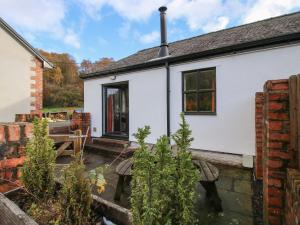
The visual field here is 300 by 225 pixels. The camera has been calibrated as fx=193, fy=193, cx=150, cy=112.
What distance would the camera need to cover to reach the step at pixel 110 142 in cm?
691

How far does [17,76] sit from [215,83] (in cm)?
739

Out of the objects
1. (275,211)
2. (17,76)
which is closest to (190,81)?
(275,211)

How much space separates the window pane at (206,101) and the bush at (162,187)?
4.06m

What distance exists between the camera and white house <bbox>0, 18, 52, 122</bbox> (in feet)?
24.1

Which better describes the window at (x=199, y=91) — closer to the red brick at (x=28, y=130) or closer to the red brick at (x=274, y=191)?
the red brick at (x=274, y=191)

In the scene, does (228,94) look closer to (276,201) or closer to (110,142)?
(276,201)

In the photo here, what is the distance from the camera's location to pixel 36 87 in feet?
26.6

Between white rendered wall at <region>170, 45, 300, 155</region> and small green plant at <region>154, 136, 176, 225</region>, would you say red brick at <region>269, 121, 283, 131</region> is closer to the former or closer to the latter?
small green plant at <region>154, 136, 176, 225</region>

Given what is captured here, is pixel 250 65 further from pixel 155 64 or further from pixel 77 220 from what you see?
pixel 77 220

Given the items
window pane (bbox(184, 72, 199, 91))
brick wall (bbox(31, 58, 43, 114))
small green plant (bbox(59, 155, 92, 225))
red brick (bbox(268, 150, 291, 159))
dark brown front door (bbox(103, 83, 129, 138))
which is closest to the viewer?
small green plant (bbox(59, 155, 92, 225))

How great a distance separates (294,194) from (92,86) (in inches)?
313

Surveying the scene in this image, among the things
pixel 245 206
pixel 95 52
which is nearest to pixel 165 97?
pixel 245 206

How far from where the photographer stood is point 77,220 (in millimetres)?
1618

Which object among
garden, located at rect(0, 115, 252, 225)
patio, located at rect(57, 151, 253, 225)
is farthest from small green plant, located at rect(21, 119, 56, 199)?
patio, located at rect(57, 151, 253, 225)
